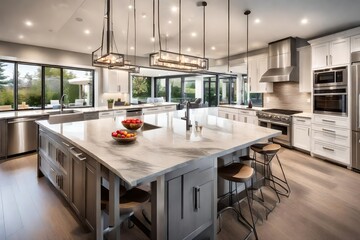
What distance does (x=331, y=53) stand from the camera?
406 centimetres

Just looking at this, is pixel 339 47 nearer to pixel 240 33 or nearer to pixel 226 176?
pixel 240 33

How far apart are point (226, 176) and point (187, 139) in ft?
1.83

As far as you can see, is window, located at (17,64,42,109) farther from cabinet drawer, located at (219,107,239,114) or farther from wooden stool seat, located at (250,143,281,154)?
wooden stool seat, located at (250,143,281,154)

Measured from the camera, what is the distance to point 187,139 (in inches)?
88.4

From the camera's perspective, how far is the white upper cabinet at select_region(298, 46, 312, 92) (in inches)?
190

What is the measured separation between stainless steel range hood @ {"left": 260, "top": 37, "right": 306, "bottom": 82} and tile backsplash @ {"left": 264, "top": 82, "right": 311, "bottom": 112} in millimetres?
520

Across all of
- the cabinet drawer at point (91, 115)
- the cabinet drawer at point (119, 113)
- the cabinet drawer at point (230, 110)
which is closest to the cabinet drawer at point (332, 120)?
the cabinet drawer at point (230, 110)

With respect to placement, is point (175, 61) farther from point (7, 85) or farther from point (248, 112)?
point (7, 85)

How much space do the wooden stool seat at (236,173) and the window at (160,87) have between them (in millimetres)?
10673

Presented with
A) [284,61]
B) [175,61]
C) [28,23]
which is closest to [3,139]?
[28,23]

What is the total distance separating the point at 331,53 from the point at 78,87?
6.94m

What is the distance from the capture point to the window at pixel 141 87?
11859 mm

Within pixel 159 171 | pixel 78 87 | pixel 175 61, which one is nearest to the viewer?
pixel 159 171

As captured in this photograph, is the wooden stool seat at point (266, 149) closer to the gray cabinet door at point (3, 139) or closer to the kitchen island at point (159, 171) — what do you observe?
the kitchen island at point (159, 171)
